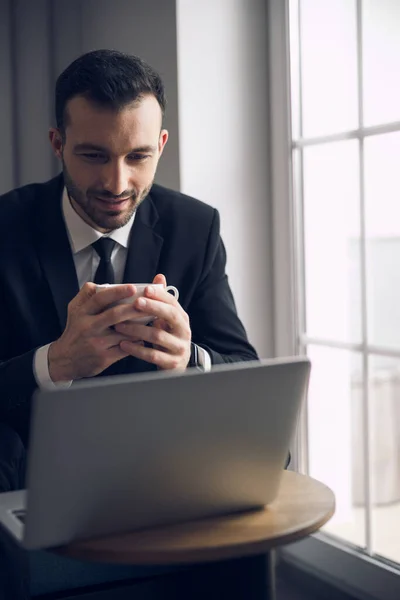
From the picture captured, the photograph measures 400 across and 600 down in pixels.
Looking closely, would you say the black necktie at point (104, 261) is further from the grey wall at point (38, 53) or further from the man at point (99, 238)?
the grey wall at point (38, 53)

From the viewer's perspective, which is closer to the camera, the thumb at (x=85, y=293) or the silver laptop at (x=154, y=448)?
the silver laptop at (x=154, y=448)

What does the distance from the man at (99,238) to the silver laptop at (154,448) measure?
1.67ft

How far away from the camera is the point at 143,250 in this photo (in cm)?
183

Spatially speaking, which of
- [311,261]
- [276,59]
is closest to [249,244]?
[311,261]

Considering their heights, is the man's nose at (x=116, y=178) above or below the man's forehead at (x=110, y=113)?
below

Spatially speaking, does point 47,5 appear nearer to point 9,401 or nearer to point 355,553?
point 9,401

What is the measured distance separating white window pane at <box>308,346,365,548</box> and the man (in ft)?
1.72

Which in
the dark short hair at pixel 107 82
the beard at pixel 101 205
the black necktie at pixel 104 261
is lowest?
the black necktie at pixel 104 261

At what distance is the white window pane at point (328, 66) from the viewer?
7.02ft

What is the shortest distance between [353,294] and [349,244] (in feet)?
0.47

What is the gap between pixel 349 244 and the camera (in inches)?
88.6

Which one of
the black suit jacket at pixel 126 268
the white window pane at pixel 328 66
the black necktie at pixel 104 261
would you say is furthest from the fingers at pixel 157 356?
the white window pane at pixel 328 66

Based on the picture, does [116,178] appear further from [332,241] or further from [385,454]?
[385,454]

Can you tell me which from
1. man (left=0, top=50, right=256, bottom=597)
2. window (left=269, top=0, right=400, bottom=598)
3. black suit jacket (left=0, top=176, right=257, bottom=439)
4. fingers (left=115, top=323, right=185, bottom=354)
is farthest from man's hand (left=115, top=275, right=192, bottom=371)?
window (left=269, top=0, right=400, bottom=598)
